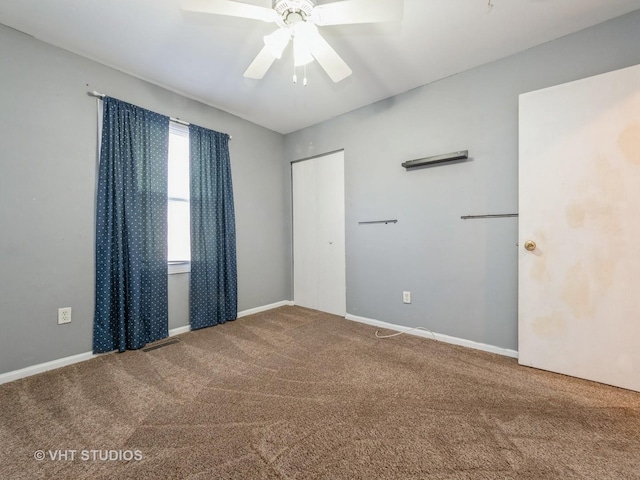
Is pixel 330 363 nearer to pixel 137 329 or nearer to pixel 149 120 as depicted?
pixel 137 329

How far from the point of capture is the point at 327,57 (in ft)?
5.49

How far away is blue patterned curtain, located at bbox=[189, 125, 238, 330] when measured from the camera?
2826mm

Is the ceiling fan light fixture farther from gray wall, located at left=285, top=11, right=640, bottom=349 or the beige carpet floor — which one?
the beige carpet floor

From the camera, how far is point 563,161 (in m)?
Answer: 1.84

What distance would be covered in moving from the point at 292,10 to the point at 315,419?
2231mm

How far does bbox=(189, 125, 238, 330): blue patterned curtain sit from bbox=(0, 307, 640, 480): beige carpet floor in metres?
0.76

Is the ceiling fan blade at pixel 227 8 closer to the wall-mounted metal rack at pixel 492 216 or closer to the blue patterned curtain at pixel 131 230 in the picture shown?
the blue patterned curtain at pixel 131 230

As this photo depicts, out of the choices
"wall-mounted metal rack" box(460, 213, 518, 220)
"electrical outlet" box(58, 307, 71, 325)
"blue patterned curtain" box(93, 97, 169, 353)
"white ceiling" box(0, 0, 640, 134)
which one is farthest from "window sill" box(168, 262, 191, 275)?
"wall-mounted metal rack" box(460, 213, 518, 220)

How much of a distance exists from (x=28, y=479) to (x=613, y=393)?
308 centimetres

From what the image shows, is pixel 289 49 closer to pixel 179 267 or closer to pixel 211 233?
pixel 211 233

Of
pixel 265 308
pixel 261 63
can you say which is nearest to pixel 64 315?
pixel 265 308

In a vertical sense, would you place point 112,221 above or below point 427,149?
below

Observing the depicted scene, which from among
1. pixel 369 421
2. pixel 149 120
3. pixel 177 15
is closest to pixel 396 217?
pixel 369 421

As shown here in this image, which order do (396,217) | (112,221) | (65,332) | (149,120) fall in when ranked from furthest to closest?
(396,217), (149,120), (112,221), (65,332)
